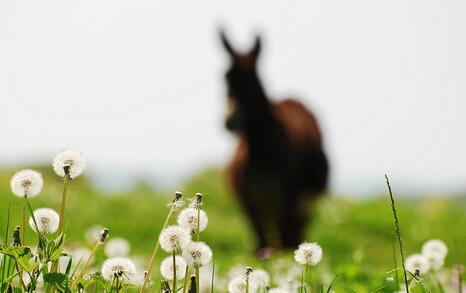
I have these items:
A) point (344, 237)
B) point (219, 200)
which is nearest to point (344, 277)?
point (344, 237)

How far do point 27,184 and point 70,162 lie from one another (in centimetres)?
16

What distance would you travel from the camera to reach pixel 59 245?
1.81 meters

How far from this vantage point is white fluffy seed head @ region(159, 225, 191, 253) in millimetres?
1785

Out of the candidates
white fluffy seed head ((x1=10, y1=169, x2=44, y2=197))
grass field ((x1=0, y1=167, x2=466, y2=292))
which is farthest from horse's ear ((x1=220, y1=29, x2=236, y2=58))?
white fluffy seed head ((x1=10, y1=169, x2=44, y2=197))

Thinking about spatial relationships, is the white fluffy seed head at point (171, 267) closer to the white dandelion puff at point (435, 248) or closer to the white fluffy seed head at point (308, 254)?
the white fluffy seed head at point (308, 254)

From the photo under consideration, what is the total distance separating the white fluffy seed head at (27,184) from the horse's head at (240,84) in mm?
6830

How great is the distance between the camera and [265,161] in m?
9.44

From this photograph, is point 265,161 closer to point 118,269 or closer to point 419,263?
point 419,263

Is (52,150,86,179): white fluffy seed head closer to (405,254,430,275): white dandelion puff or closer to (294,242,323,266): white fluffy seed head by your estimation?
(294,242,323,266): white fluffy seed head

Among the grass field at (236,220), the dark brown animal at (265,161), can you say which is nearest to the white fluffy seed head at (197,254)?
the dark brown animal at (265,161)

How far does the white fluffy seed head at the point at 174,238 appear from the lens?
70.3 inches

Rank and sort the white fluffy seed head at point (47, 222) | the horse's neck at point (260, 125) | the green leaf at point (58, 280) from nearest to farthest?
1. the green leaf at point (58, 280)
2. the white fluffy seed head at point (47, 222)
3. the horse's neck at point (260, 125)

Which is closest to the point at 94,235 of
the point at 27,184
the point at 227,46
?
the point at 27,184

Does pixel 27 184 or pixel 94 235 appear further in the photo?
pixel 94 235
